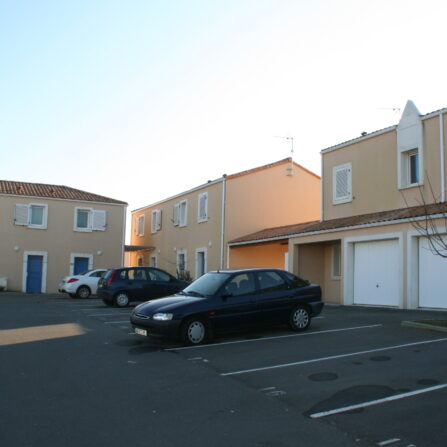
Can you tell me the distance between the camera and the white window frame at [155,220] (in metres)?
35.6

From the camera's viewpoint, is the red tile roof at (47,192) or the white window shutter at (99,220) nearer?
the red tile roof at (47,192)

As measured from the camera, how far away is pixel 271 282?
36.9 feet

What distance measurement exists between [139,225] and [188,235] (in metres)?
10.4

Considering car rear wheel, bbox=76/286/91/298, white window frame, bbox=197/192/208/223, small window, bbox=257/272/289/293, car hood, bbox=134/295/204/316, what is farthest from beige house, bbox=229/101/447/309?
car rear wheel, bbox=76/286/91/298

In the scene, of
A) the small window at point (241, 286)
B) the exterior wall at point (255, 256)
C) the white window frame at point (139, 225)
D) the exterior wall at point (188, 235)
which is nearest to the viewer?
the small window at point (241, 286)

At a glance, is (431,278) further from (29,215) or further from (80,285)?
(29,215)

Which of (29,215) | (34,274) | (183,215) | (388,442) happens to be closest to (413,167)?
(388,442)

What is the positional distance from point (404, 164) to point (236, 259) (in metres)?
11.0

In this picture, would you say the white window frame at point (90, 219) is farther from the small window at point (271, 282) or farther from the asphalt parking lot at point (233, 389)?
the small window at point (271, 282)

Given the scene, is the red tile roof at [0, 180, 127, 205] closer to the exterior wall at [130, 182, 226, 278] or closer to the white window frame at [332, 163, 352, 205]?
the exterior wall at [130, 182, 226, 278]

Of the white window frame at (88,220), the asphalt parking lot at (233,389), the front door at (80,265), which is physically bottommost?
the asphalt parking lot at (233,389)

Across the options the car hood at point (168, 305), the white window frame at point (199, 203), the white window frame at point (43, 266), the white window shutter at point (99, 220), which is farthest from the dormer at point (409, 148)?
the white window frame at point (43, 266)

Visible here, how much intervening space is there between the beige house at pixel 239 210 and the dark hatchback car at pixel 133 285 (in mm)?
7378

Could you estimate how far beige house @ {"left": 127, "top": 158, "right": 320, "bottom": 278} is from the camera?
26.9 meters
